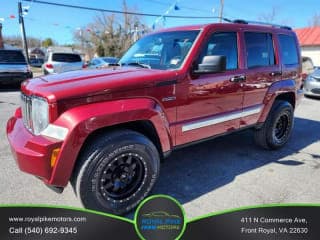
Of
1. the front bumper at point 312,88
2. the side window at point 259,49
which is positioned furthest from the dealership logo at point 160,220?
the front bumper at point 312,88

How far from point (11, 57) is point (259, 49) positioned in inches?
426

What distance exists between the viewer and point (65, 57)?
13047 mm

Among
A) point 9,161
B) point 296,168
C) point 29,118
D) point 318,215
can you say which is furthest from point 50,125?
point 296,168

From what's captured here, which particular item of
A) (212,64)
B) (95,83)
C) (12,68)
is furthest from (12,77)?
(212,64)

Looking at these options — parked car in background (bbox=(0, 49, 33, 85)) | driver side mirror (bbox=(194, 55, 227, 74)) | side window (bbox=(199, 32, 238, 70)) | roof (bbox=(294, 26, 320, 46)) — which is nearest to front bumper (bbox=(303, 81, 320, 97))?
side window (bbox=(199, 32, 238, 70))

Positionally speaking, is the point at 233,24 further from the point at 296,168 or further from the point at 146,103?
the point at 296,168

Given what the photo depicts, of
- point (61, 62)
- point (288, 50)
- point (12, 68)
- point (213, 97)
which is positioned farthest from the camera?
point (61, 62)

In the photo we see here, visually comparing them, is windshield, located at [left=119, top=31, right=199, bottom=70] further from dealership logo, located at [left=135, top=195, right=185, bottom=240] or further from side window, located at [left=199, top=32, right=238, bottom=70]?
dealership logo, located at [left=135, top=195, right=185, bottom=240]

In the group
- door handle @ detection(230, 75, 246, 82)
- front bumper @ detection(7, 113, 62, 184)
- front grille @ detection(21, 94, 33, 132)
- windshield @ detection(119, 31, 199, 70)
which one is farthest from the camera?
door handle @ detection(230, 75, 246, 82)

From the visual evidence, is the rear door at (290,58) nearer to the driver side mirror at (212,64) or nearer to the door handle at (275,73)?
the door handle at (275,73)

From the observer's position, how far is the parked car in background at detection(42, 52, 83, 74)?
12.4 metres

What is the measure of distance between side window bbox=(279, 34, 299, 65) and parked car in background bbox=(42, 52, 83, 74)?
31.9 feet

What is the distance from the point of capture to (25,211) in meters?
2.36

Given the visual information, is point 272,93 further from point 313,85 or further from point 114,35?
point 114,35
